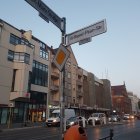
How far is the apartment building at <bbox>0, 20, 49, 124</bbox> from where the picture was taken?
36156 mm

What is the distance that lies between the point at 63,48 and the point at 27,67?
34089 millimetres

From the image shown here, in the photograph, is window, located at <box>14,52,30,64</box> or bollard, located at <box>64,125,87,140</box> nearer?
bollard, located at <box>64,125,87,140</box>

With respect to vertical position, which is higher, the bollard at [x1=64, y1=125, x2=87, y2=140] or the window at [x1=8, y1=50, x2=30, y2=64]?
the window at [x1=8, y1=50, x2=30, y2=64]

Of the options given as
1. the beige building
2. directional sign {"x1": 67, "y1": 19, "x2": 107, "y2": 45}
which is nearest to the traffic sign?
directional sign {"x1": 67, "y1": 19, "x2": 107, "y2": 45}

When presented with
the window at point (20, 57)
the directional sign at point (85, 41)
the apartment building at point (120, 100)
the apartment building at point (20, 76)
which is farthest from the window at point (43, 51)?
the apartment building at point (120, 100)

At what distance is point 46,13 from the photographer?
20.2ft

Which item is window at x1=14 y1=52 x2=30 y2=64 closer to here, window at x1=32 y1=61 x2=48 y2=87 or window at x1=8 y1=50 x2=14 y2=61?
window at x1=8 y1=50 x2=14 y2=61

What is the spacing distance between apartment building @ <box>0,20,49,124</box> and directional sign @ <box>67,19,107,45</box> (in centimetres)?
2836

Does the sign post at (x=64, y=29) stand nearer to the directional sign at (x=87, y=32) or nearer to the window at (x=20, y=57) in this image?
the directional sign at (x=87, y=32)

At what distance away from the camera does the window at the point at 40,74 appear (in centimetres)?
4384

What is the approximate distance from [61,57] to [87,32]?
1147 mm

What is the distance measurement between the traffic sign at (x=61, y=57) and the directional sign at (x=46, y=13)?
1.00 metres

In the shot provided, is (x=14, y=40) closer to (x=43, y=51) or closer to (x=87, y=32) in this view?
(x=43, y=51)

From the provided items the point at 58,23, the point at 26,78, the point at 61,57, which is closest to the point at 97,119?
the point at 26,78
